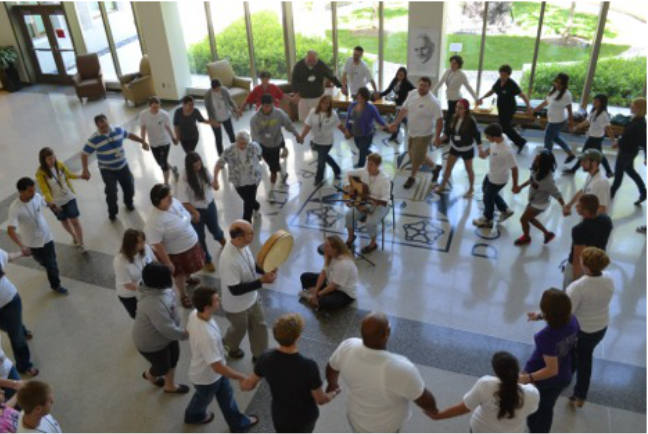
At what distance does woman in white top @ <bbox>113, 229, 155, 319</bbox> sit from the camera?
4219 mm

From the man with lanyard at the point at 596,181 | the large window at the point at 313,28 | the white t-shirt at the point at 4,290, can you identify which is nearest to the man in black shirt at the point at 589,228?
the man with lanyard at the point at 596,181

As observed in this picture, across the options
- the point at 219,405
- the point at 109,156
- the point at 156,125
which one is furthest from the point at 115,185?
the point at 219,405

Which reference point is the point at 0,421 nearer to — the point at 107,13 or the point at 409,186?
the point at 409,186

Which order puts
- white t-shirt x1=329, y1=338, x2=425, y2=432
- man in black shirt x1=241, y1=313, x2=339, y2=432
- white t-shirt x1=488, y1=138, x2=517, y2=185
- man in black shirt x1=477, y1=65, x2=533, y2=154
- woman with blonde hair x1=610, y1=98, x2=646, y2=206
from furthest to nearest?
man in black shirt x1=477, y1=65, x2=533, y2=154
woman with blonde hair x1=610, y1=98, x2=646, y2=206
white t-shirt x1=488, y1=138, x2=517, y2=185
man in black shirt x1=241, y1=313, x2=339, y2=432
white t-shirt x1=329, y1=338, x2=425, y2=432

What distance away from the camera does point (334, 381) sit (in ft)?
10.8

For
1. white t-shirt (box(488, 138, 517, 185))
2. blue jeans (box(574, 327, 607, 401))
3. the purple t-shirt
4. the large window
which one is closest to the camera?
the purple t-shirt

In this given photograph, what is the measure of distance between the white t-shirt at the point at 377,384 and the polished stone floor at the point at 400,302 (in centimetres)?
125

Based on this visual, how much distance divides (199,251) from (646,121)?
5593mm

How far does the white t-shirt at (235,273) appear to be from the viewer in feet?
13.1

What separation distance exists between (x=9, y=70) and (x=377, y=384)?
14.3 metres

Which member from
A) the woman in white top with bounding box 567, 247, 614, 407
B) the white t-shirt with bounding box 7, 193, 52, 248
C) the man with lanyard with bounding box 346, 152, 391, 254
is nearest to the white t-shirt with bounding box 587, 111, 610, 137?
the man with lanyard with bounding box 346, 152, 391, 254

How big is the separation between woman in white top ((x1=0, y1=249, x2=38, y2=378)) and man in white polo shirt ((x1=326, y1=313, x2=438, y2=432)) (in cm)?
301

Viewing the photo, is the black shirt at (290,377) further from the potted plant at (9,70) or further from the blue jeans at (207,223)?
the potted plant at (9,70)

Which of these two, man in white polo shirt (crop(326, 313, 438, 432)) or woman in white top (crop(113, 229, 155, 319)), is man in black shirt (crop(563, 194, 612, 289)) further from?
woman in white top (crop(113, 229, 155, 319))
